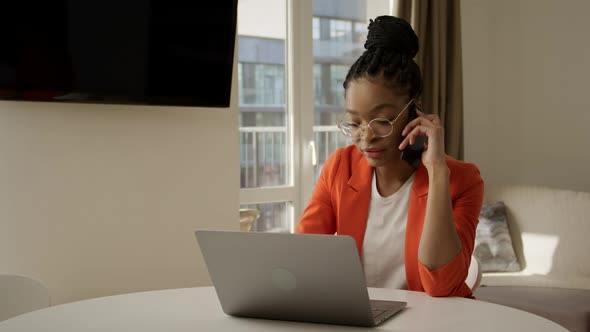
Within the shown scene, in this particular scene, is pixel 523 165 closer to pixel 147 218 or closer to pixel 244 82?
pixel 244 82

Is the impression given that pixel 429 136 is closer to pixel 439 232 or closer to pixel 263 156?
pixel 439 232

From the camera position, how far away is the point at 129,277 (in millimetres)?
2703

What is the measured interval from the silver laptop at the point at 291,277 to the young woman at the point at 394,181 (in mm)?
358

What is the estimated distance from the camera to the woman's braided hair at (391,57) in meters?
1.70

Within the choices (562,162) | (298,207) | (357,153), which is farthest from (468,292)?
(562,162)

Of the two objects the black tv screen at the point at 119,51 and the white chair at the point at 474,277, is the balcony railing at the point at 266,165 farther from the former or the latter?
the white chair at the point at 474,277

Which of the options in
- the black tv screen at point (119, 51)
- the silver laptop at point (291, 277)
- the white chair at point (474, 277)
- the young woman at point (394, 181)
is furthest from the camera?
the black tv screen at point (119, 51)

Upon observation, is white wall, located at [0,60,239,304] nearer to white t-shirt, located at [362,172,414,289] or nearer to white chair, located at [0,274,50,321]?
white chair, located at [0,274,50,321]

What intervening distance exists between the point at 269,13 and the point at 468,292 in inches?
89.8

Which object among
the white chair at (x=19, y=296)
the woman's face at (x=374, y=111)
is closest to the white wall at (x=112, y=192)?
the white chair at (x=19, y=296)

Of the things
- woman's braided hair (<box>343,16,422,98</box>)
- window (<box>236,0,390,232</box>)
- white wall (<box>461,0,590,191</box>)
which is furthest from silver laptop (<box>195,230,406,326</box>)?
white wall (<box>461,0,590,191</box>)

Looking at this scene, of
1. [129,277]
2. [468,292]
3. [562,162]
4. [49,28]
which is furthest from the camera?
[562,162]

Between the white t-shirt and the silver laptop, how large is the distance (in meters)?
0.41

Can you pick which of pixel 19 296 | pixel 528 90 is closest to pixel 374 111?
pixel 19 296
